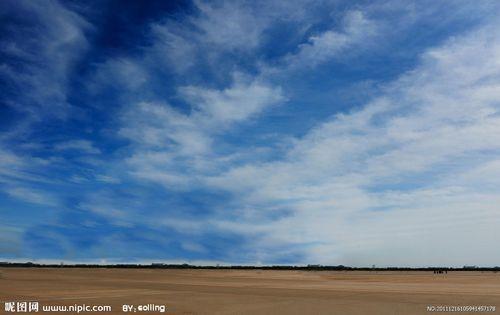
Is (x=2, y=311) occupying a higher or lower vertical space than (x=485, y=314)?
higher

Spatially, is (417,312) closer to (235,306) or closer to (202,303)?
(235,306)

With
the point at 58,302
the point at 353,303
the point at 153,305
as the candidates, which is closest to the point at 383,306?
the point at 353,303

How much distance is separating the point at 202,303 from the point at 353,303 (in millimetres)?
8327

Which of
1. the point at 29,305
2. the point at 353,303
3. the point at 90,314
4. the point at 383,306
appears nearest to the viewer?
the point at 90,314

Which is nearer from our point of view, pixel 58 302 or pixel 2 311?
pixel 2 311

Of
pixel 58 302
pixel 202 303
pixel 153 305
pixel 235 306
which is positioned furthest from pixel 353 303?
pixel 58 302

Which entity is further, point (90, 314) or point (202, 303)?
point (202, 303)

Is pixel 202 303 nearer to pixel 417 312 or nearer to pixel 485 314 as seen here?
pixel 417 312

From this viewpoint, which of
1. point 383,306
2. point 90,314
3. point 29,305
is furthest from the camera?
point 383,306

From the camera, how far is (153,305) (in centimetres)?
2159

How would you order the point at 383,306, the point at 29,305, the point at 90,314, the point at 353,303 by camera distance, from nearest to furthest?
the point at 90,314
the point at 29,305
the point at 383,306
the point at 353,303

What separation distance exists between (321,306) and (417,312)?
4738mm

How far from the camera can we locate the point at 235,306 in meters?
21.8

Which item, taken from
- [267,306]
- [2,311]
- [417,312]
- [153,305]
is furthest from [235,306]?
[2,311]
